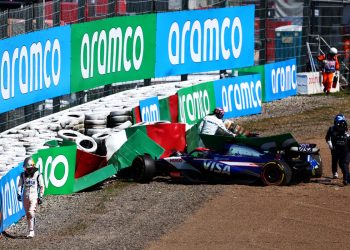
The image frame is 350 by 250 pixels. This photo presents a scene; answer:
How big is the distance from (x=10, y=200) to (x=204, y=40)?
45.8 feet

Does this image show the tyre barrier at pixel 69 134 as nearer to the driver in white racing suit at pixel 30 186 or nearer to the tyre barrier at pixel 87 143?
the tyre barrier at pixel 87 143

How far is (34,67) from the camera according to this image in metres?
21.3

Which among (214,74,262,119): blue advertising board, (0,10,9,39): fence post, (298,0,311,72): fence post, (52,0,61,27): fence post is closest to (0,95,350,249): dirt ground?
(0,10,9,39): fence post

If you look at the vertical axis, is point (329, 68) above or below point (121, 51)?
below

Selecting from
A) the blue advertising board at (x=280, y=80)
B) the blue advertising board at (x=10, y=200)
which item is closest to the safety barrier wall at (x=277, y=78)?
the blue advertising board at (x=280, y=80)

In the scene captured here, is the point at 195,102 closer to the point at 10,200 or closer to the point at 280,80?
the point at 280,80

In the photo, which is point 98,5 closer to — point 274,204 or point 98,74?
point 98,74

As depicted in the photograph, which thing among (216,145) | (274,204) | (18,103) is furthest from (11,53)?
(274,204)

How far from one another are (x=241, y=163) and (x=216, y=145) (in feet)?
3.95

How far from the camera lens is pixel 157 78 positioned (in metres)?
28.4

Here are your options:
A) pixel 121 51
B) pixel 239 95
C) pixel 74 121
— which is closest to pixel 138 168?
pixel 74 121

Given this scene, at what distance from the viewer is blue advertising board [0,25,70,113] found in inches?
790

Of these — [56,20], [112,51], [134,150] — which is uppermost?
[56,20]

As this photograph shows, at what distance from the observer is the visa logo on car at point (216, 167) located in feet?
64.6
